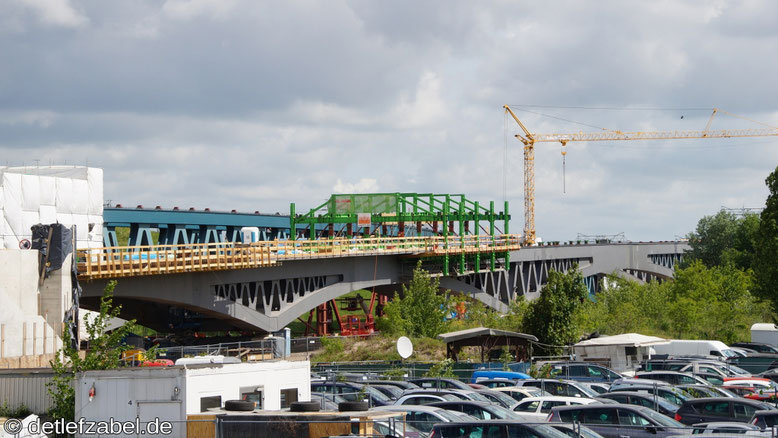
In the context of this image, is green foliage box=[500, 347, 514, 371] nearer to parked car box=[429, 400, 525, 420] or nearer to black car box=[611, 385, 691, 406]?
black car box=[611, 385, 691, 406]

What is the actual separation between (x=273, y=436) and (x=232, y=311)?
42.7m

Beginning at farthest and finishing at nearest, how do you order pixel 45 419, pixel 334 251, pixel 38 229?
pixel 334 251 < pixel 38 229 < pixel 45 419

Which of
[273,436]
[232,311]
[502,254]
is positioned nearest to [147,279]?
[232,311]

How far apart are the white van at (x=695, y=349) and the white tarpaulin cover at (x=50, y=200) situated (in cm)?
3476

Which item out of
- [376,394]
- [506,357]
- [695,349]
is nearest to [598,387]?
[376,394]

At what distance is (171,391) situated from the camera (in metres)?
20.8

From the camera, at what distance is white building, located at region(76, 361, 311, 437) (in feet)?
68.2

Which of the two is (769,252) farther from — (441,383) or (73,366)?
(73,366)

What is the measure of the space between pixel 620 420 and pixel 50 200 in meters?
45.8

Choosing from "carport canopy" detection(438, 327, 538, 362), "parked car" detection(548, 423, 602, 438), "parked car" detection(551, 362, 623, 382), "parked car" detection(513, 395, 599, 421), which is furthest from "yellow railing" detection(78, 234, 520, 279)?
"parked car" detection(548, 423, 602, 438)

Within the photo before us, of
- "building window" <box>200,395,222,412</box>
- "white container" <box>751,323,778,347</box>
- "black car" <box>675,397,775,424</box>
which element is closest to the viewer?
"building window" <box>200,395,222,412</box>

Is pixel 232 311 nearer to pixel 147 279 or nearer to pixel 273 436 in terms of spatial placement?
pixel 147 279

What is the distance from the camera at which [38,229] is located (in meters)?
45.8

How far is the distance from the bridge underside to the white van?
858 cm
